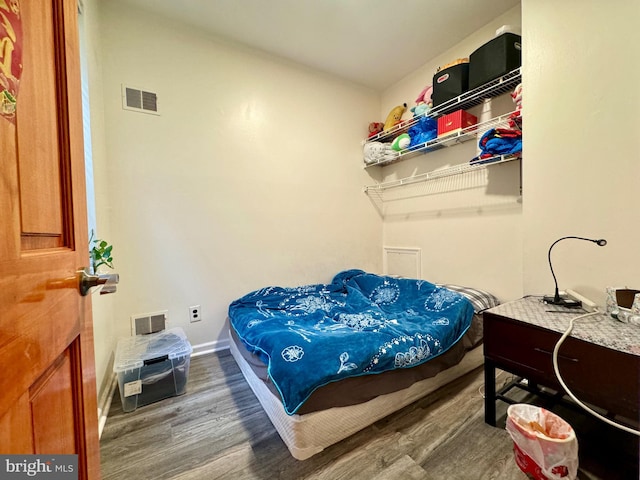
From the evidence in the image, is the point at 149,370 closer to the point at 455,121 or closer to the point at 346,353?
the point at 346,353

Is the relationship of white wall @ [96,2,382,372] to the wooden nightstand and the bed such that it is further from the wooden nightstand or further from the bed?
the wooden nightstand

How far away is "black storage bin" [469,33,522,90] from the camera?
1.81 metres

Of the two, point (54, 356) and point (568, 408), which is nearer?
point (54, 356)

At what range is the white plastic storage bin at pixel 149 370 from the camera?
1.49m

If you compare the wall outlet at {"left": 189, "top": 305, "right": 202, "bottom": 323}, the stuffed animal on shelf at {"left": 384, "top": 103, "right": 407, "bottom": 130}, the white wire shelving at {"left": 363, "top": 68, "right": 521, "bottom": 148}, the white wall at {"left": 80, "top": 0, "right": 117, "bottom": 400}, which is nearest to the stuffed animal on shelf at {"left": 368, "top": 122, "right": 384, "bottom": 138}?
the stuffed animal on shelf at {"left": 384, "top": 103, "right": 407, "bottom": 130}

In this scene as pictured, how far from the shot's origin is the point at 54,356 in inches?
18.7

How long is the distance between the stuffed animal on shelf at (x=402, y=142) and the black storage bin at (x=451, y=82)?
42 centimetres

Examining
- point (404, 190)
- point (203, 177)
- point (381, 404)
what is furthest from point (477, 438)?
point (203, 177)

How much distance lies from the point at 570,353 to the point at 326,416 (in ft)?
3.48

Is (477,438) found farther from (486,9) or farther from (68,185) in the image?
(486,9)

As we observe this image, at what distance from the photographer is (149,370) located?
1.58 meters

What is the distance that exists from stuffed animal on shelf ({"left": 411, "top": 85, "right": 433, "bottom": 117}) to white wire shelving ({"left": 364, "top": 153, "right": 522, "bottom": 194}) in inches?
22.1

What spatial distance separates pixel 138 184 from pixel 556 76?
2.85 meters

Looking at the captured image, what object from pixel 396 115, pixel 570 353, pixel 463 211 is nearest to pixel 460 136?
pixel 463 211
